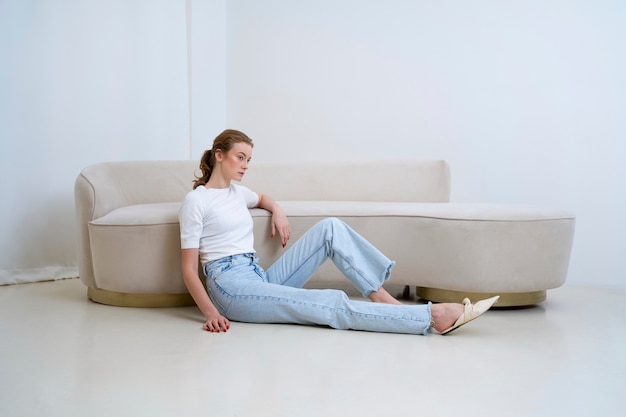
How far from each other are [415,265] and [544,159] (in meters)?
1.47

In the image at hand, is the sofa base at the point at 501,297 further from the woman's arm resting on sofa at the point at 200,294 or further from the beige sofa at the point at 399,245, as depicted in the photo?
the woman's arm resting on sofa at the point at 200,294

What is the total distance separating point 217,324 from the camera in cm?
258

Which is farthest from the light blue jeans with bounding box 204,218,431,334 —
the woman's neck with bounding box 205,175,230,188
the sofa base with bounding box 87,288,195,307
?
the sofa base with bounding box 87,288,195,307

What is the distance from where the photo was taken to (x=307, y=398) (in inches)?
71.4

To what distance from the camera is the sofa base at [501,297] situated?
10.2ft

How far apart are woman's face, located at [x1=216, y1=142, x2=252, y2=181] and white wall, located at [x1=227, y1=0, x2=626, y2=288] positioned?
2.01 m

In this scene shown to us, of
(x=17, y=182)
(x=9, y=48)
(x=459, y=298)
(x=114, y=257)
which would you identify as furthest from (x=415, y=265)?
(x=9, y=48)

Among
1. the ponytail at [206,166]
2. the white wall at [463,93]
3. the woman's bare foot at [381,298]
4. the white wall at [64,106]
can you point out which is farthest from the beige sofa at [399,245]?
the white wall at [463,93]

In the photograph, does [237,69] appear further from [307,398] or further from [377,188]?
[307,398]

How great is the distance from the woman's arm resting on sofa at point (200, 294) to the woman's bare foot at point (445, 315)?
0.78 metres

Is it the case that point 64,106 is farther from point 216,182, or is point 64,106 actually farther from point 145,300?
point 216,182

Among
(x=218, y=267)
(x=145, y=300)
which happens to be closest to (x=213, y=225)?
(x=218, y=267)

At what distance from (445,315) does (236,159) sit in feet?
3.41

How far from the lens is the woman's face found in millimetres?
2805
